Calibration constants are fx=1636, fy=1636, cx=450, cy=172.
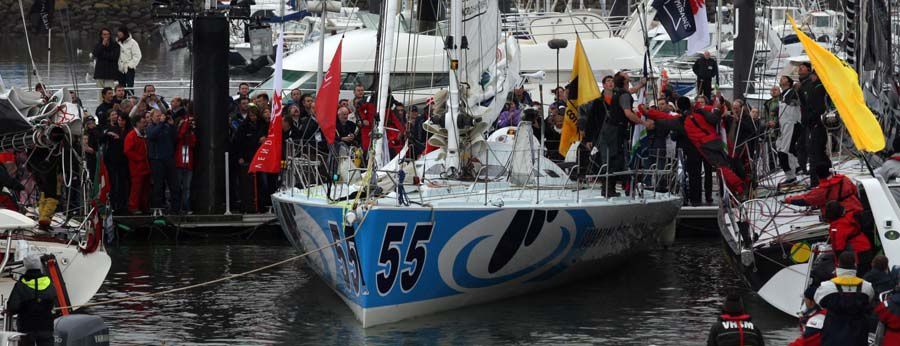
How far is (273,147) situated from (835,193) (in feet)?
24.6

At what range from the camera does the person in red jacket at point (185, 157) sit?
21.0m

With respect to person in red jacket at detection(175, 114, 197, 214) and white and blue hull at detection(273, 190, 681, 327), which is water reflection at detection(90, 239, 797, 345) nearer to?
white and blue hull at detection(273, 190, 681, 327)

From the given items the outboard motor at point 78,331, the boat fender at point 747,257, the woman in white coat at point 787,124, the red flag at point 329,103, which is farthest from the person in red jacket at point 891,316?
the woman in white coat at point 787,124

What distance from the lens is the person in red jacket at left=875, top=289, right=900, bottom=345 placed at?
1197 centimetres

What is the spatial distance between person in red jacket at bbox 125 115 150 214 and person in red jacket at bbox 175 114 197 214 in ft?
1.42

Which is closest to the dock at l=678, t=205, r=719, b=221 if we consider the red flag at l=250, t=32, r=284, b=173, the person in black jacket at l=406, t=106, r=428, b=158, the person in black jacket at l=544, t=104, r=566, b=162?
the person in black jacket at l=544, t=104, r=566, b=162

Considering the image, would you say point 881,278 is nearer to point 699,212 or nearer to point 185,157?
point 699,212

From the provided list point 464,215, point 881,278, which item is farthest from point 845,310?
point 464,215

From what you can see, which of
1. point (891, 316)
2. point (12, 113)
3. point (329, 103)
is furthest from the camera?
point (329, 103)

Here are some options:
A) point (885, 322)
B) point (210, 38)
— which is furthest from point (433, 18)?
point (885, 322)

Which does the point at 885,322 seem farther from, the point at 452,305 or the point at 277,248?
the point at 277,248

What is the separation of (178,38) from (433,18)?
1505 centimetres

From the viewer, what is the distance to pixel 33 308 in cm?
1291

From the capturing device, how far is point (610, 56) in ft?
97.3
